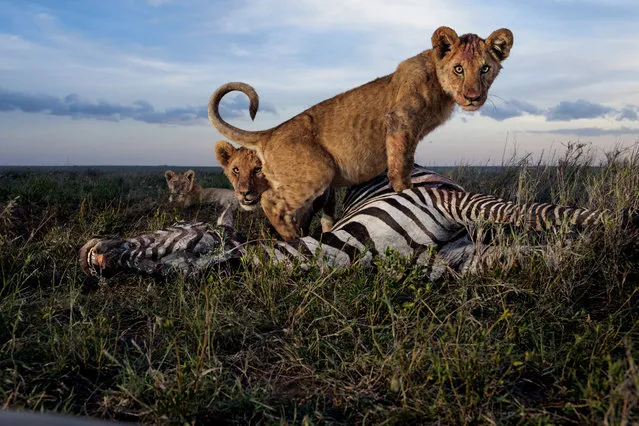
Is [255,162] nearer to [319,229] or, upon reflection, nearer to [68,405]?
[319,229]

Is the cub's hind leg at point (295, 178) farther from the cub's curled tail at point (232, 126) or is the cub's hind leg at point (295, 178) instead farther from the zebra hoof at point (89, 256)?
the zebra hoof at point (89, 256)

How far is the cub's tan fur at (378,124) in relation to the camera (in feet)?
16.5

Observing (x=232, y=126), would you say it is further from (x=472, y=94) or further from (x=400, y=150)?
(x=472, y=94)

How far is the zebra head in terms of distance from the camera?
4332 mm

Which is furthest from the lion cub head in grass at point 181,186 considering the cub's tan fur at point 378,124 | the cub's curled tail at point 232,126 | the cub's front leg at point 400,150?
the cub's front leg at point 400,150

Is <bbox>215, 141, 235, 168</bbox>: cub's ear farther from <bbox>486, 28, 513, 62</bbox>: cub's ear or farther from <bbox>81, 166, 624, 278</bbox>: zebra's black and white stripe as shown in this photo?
<bbox>486, 28, 513, 62</bbox>: cub's ear

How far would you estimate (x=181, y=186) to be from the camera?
34.6ft

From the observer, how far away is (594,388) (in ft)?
8.21

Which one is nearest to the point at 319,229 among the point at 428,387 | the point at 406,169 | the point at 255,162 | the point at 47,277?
the point at 255,162

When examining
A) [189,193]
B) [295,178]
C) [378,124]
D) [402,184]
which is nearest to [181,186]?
[189,193]

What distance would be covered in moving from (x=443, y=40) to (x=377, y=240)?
6.51 ft

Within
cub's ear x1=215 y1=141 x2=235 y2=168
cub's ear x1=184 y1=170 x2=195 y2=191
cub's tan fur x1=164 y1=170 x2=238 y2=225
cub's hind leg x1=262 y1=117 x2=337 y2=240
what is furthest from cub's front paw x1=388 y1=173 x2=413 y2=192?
cub's ear x1=184 y1=170 x2=195 y2=191

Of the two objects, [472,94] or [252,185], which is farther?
[252,185]

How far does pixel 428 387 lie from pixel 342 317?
2.88ft
